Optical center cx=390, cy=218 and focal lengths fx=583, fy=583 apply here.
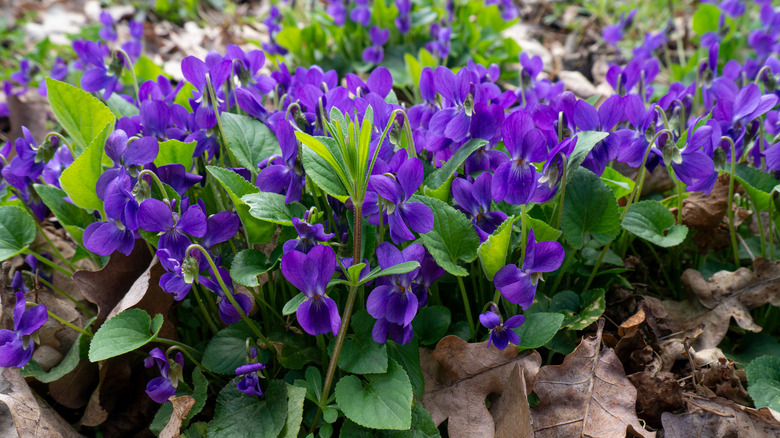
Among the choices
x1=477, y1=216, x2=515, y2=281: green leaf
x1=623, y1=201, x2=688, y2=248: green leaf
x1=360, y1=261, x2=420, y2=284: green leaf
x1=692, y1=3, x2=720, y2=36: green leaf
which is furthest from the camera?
x1=692, y1=3, x2=720, y2=36: green leaf

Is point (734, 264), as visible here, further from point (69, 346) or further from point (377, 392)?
point (69, 346)

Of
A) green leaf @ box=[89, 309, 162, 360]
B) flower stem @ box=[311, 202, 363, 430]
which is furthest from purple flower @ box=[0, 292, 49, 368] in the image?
flower stem @ box=[311, 202, 363, 430]

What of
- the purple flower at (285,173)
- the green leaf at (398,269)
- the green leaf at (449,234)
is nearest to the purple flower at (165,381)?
the purple flower at (285,173)

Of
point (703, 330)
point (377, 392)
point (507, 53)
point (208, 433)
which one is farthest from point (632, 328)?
point (507, 53)

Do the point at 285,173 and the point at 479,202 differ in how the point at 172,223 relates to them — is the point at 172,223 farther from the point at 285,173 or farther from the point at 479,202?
the point at 479,202

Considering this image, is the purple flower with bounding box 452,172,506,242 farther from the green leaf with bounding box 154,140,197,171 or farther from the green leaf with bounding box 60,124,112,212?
the green leaf with bounding box 60,124,112,212

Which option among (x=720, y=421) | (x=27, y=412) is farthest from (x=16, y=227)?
(x=720, y=421)

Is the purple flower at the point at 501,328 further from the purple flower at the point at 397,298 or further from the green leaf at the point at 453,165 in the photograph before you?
the green leaf at the point at 453,165
